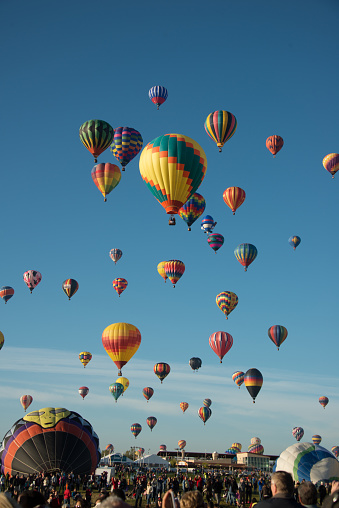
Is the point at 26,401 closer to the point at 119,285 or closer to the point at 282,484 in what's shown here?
the point at 119,285

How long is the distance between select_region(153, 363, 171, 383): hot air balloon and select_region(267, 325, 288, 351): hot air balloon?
437 inches

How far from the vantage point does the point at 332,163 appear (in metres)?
40.0

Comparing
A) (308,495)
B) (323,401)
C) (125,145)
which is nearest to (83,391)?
(323,401)

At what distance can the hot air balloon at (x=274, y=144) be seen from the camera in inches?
1572

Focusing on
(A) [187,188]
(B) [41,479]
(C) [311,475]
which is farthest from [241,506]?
(A) [187,188]

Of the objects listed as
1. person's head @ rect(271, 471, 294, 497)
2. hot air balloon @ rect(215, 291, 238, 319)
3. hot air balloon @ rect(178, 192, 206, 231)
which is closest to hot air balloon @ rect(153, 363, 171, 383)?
hot air balloon @ rect(215, 291, 238, 319)

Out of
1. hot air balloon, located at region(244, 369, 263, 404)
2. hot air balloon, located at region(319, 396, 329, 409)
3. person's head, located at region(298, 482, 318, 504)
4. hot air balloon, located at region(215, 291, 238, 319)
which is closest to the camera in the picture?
person's head, located at region(298, 482, 318, 504)

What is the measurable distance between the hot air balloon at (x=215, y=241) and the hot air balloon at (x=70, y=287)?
41.9ft

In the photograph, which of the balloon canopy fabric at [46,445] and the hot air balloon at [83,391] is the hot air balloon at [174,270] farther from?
the hot air balloon at [83,391]

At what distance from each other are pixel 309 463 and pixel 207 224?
76.5 ft

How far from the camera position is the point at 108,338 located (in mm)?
34500

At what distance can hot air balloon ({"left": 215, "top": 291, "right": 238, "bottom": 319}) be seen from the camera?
42.8 metres

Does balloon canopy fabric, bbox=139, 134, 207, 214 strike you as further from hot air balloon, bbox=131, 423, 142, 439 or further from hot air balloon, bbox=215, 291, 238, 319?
hot air balloon, bbox=131, 423, 142, 439

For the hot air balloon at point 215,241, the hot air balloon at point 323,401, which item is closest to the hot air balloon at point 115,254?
the hot air balloon at point 215,241
